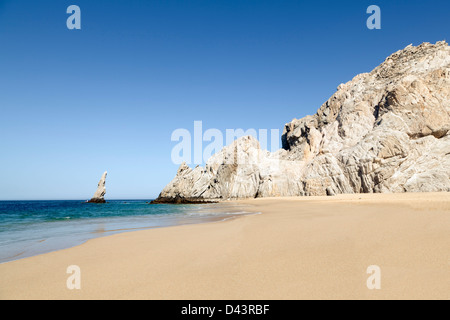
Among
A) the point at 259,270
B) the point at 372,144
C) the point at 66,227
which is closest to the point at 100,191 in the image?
the point at 66,227

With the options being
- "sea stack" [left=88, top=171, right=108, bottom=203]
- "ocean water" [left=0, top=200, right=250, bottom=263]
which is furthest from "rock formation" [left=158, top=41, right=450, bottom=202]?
"sea stack" [left=88, top=171, right=108, bottom=203]

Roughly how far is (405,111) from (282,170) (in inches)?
943

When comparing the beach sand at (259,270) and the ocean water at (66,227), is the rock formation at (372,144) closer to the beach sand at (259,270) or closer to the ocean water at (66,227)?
the ocean water at (66,227)

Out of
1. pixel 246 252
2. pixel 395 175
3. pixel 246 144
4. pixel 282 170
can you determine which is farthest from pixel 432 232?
pixel 246 144

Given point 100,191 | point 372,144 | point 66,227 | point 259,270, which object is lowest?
point 100,191

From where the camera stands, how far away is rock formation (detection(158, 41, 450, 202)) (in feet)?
120

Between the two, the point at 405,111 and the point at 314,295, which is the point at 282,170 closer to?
the point at 405,111

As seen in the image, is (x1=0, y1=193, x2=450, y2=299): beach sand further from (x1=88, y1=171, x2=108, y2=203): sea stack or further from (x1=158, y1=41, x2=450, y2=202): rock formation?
(x1=88, y1=171, x2=108, y2=203): sea stack

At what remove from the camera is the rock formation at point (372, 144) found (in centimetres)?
3647

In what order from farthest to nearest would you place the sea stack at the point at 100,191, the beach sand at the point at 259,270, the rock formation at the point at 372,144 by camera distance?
the sea stack at the point at 100,191
the rock formation at the point at 372,144
the beach sand at the point at 259,270

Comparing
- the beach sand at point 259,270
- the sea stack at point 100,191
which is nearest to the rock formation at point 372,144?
the beach sand at point 259,270

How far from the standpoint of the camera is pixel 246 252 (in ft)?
18.6

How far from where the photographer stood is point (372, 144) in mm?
38812

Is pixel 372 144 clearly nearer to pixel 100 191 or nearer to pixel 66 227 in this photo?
pixel 66 227
